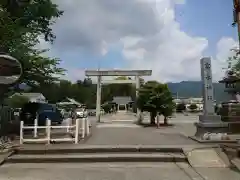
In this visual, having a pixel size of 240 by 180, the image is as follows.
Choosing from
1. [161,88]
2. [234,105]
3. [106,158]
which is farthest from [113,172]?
[161,88]

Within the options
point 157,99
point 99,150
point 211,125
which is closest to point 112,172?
point 99,150

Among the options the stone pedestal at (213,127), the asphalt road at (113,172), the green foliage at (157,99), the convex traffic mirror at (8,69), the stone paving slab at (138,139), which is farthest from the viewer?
the green foliage at (157,99)

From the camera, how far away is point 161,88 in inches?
1005

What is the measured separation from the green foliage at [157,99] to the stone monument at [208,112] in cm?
942

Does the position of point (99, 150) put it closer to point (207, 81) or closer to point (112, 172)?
point (112, 172)

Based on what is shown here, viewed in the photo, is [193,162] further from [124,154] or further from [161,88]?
[161,88]

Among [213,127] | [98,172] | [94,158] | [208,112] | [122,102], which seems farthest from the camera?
[122,102]

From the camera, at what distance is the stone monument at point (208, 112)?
568 inches

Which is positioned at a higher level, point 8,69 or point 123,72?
point 123,72

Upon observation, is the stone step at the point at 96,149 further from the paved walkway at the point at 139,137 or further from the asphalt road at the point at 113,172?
the paved walkway at the point at 139,137

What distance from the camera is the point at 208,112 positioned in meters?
15.0

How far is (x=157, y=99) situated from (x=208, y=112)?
1027 cm

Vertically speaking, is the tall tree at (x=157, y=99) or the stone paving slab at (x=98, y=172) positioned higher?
the tall tree at (x=157, y=99)

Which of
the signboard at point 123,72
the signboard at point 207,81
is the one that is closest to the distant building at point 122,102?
the signboard at point 123,72
